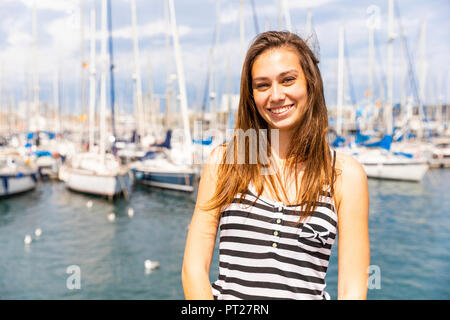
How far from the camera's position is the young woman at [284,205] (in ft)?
4.39

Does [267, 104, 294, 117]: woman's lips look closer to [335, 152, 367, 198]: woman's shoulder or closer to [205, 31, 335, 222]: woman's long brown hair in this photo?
[205, 31, 335, 222]: woman's long brown hair

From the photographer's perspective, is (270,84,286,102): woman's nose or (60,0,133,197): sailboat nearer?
(270,84,286,102): woman's nose

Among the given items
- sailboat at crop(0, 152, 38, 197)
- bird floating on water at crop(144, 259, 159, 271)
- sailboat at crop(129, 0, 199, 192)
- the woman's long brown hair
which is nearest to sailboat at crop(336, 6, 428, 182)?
sailboat at crop(129, 0, 199, 192)

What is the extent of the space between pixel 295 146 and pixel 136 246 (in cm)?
1127

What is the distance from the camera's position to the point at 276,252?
1.34m

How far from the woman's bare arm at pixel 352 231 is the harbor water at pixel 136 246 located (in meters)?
6.36

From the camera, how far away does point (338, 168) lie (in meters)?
1.42

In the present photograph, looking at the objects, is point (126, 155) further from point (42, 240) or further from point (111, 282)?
point (111, 282)

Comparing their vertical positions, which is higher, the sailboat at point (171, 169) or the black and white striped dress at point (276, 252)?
the black and white striped dress at point (276, 252)

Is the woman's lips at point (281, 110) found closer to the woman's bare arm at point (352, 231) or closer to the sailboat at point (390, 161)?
the woman's bare arm at point (352, 231)

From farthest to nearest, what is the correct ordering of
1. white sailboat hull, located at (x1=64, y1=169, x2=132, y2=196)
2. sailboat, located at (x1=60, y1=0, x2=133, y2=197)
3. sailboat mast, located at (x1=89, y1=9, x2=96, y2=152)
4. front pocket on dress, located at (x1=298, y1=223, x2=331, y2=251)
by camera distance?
sailboat mast, located at (x1=89, y1=9, x2=96, y2=152)
white sailboat hull, located at (x1=64, y1=169, x2=132, y2=196)
sailboat, located at (x1=60, y1=0, x2=133, y2=197)
front pocket on dress, located at (x1=298, y1=223, x2=331, y2=251)

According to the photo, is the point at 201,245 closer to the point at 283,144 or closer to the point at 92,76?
the point at 283,144

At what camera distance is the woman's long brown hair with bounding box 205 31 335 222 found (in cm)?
141

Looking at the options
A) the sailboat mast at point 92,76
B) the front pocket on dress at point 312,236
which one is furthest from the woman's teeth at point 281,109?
the sailboat mast at point 92,76
